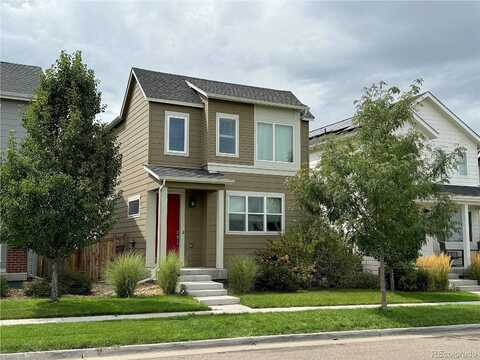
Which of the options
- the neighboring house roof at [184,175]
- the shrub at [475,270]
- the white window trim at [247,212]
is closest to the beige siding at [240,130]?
the neighboring house roof at [184,175]

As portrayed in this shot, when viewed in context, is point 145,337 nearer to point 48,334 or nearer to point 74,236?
point 48,334

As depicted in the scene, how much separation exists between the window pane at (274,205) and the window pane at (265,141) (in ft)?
5.26

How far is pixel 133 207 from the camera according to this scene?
20.1m

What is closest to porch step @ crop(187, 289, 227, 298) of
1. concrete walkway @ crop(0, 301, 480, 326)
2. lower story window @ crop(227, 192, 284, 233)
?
concrete walkway @ crop(0, 301, 480, 326)

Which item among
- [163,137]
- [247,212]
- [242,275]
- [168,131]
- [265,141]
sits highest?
[168,131]

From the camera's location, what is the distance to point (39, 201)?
12.4 metres

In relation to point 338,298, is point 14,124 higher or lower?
higher

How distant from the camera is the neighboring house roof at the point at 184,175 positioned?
55.7 feet

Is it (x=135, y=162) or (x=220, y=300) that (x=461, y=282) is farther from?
(x=135, y=162)

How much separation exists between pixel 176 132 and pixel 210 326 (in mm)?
9816

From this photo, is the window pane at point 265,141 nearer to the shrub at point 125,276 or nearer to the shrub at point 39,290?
the shrub at point 125,276

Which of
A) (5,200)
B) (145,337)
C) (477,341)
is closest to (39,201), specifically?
(5,200)

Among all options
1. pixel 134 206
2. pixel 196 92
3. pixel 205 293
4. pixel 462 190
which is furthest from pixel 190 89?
pixel 462 190

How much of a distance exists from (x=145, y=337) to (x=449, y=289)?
44.4 ft
